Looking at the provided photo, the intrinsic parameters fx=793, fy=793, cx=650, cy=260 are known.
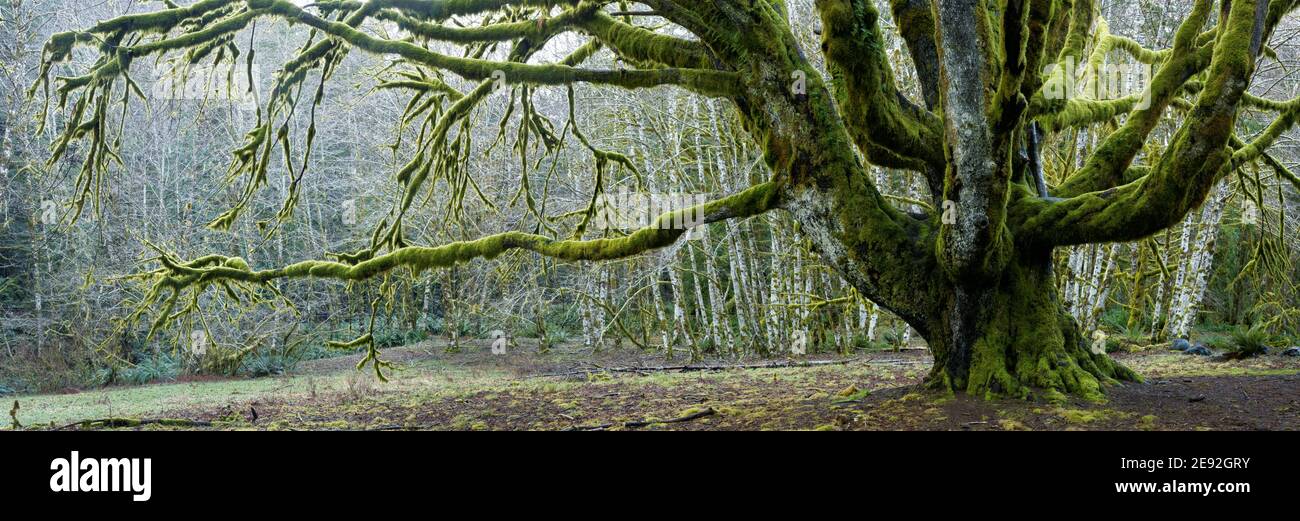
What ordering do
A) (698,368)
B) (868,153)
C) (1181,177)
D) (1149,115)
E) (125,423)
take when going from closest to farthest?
(1181,177) < (1149,115) < (868,153) < (125,423) < (698,368)

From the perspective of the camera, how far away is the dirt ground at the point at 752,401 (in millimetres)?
4629

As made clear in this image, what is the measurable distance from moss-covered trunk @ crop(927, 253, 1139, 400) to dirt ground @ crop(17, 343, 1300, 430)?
0.18m

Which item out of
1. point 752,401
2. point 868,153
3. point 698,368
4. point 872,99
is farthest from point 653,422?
point 698,368

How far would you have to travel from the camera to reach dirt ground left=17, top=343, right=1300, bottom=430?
15.2ft

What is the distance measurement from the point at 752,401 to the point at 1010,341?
213 centimetres

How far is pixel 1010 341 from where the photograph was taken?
17.4 feet

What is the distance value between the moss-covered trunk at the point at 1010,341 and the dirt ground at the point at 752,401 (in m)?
0.18

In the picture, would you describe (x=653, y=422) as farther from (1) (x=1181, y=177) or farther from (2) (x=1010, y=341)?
(1) (x=1181, y=177)

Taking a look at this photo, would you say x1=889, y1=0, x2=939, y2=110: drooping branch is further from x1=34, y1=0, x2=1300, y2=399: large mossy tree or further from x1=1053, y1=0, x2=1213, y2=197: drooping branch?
x1=1053, y1=0, x2=1213, y2=197: drooping branch

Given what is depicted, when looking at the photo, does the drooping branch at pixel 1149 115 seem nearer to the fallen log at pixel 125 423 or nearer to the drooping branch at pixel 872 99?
the drooping branch at pixel 872 99

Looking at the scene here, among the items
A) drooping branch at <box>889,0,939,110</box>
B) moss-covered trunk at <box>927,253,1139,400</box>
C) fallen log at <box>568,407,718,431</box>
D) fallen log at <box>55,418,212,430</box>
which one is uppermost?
drooping branch at <box>889,0,939,110</box>

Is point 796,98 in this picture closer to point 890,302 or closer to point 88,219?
point 890,302

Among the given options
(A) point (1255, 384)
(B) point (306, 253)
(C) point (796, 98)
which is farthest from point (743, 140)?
(B) point (306, 253)

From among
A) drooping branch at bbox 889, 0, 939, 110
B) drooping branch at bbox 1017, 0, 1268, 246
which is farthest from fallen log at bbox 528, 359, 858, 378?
drooping branch at bbox 1017, 0, 1268, 246
